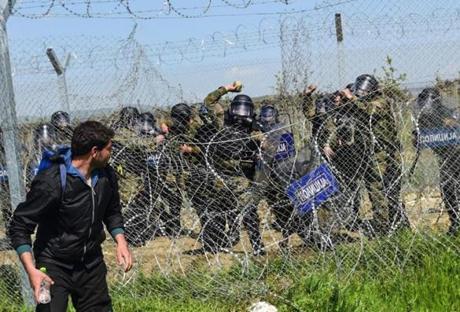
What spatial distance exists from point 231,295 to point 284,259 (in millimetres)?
583

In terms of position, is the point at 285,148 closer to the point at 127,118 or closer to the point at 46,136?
the point at 127,118

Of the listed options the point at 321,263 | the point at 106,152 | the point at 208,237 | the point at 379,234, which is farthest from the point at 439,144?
the point at 106,152

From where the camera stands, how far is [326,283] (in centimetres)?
548

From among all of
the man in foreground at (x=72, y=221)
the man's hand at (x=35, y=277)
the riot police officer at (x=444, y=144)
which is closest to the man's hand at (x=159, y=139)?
the man in foreground at (x=72, y=221)

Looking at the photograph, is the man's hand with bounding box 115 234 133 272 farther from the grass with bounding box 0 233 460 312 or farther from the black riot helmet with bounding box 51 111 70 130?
the black riot helmet with bounding box 51 111 70 130

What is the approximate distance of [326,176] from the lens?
5902 mm

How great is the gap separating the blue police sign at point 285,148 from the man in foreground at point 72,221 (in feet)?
8.42

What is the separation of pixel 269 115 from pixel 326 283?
2.66 metres

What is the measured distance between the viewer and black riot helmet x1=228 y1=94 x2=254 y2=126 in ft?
24.3

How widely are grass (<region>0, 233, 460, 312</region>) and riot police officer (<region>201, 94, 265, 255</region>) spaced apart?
31cm

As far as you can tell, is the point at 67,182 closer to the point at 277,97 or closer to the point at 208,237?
the point at 208,237

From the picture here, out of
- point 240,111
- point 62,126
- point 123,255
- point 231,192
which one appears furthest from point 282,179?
point 123,255

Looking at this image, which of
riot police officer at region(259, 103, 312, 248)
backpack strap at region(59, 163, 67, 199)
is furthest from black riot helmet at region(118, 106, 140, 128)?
backpack strap at region(59, 163, 67, 199)

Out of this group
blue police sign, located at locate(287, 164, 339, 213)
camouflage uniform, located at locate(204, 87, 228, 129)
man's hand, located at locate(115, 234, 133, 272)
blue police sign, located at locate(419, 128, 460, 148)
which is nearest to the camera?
man's hand, located at locate(115, 234, 133, 272)
